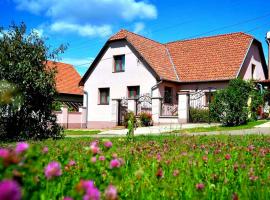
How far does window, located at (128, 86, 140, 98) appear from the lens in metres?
30.8

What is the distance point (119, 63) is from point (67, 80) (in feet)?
34.0

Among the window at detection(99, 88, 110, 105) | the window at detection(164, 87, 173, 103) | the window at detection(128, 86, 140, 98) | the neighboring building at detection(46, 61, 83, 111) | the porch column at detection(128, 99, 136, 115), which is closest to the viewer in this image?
the porch column at detection(128, 99, 136, 115)

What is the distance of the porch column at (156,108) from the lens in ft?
90.7

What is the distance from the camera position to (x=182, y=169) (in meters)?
4.36

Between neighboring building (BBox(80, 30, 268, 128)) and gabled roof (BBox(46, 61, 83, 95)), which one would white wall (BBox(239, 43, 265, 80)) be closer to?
neighboring building (BBox(80, 30, 268, 128))

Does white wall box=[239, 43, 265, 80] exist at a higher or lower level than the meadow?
higher

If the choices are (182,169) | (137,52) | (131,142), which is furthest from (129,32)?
(182,169)

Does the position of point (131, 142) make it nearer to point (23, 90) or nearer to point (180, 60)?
point (23, 90)

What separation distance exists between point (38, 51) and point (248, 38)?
2033cm

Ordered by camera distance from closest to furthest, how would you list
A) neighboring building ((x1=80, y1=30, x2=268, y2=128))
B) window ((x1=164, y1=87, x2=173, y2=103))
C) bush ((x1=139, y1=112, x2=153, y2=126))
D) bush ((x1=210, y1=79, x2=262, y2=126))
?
bush ((x1=210, y1=79, x2=262, y2=126)), bush ((x1=139, y1=112, x2=153, y2=126)), neighboring building ((x1=80, y1=30, x2=268, y2=128)), window ((x1=164, y1=87, x2=173, y2=103))

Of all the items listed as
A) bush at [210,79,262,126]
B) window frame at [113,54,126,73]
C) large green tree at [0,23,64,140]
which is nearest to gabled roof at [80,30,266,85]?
window frame at [113,54,126,73]

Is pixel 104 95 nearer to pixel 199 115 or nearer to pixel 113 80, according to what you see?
pixel 113 80

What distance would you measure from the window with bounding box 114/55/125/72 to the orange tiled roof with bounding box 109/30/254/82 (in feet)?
5.51

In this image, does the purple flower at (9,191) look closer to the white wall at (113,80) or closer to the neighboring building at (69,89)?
the white wall at (113,80)
